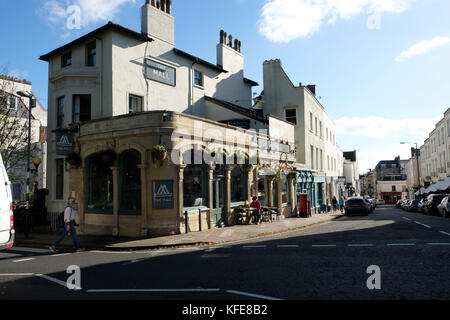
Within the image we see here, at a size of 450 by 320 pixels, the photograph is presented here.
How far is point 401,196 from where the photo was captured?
94.9m

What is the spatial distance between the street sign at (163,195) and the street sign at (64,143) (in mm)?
5241

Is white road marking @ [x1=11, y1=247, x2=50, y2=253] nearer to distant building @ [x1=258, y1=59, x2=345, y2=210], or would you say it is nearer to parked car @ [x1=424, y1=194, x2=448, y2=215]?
distant building @ [x1=258, y1=59, x2=345, y2=210]

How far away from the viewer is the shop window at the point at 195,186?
1547cm

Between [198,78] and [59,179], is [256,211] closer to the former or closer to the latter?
[198,78]

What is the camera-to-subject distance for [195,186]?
16.2 m

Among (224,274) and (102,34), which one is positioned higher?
(102,34)

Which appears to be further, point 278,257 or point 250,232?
point 250,232

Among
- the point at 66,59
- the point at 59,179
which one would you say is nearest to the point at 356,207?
the point at 59,179

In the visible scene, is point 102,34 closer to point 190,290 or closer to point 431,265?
point 190,290

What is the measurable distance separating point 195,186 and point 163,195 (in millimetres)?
2313

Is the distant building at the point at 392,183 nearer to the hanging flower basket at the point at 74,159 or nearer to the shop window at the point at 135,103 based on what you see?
the shop window at the point at 135,103

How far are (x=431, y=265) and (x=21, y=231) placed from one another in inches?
722

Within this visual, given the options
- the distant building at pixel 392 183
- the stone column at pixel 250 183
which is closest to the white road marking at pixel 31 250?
the stone column at pixel 250 183
